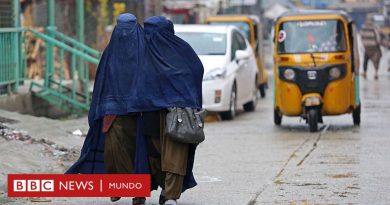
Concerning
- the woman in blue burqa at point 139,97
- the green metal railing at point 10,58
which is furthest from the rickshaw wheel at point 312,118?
the woman in blue burqa at point 139,97

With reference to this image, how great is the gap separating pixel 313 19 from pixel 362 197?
750 centimetres

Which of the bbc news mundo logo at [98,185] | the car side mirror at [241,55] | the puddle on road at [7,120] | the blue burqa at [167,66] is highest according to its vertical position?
the blue burqa at [167,66]

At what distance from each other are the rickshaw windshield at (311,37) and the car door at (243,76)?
9.50ft

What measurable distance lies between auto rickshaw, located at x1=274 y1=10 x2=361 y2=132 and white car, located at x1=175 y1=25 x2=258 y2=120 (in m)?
1.85

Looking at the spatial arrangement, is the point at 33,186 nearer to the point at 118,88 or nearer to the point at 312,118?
the point at 118,88

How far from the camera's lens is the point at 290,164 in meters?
12.5

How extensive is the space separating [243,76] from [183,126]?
38.5 ft

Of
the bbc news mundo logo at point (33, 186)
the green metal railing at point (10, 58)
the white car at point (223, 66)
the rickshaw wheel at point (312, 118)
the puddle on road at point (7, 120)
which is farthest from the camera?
the white car at point (223, 66)

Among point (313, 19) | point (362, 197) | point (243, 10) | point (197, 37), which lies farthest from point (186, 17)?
point (362, 197)

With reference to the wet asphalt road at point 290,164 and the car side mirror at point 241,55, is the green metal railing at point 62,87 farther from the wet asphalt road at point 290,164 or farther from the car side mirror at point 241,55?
the car side mirror at point 241,55

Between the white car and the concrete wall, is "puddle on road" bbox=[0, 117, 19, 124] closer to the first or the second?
the concrete wall

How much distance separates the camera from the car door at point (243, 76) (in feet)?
66.2

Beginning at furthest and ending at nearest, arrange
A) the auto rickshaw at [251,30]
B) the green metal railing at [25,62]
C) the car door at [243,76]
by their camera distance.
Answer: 1. the auto rickshaw at [251,30]
2. the car door at [243,76]
3. the green metal railing at [25,62]

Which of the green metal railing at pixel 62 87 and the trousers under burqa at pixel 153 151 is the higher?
the trousers under burqa at pixel 153 151
